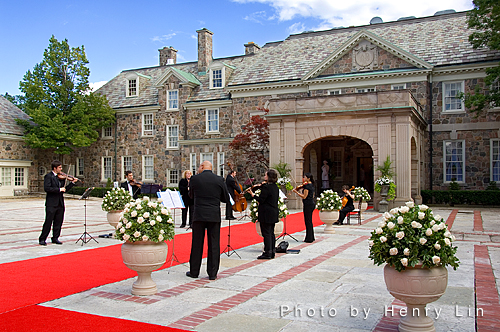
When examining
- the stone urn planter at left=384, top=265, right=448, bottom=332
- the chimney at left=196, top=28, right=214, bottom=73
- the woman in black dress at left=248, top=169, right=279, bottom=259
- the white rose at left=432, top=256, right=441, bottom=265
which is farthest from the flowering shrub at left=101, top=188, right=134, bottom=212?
the chimney at left=196, top=28, right=214, bottom=73

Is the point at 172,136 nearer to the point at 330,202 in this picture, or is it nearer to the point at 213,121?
the point at 213,121

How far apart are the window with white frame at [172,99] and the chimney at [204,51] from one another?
3.29 meters

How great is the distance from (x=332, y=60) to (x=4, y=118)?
1031 inches

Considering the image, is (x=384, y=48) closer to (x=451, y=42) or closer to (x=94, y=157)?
(x=451, y=42)

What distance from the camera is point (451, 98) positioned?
26.6m

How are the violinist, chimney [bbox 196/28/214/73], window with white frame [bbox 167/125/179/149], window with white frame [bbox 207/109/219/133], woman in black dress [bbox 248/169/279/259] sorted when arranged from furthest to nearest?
chimney [bbox 196/28/214/73]
window with white frame [bbox 167/125/179/149]
window with white frame [bbox 207/109/219/133]
the violinist
woman in black dress [bbox 248/169/279/259]

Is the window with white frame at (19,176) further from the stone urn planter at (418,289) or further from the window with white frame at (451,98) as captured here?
the stone urn planter at (418,289)

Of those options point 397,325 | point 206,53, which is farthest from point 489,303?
point 206,53

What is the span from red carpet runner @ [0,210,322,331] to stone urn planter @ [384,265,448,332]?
8.68ft

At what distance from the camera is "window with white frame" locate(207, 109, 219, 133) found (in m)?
34.2

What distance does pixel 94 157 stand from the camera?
1544 inches

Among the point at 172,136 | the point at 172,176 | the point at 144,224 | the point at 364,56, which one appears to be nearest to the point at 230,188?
the point at 144,224

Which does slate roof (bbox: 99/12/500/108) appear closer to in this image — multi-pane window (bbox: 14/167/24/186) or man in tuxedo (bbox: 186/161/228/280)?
multi-pane window (bbox: 14/167/24/186)

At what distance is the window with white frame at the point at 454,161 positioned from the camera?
86.5 feet
